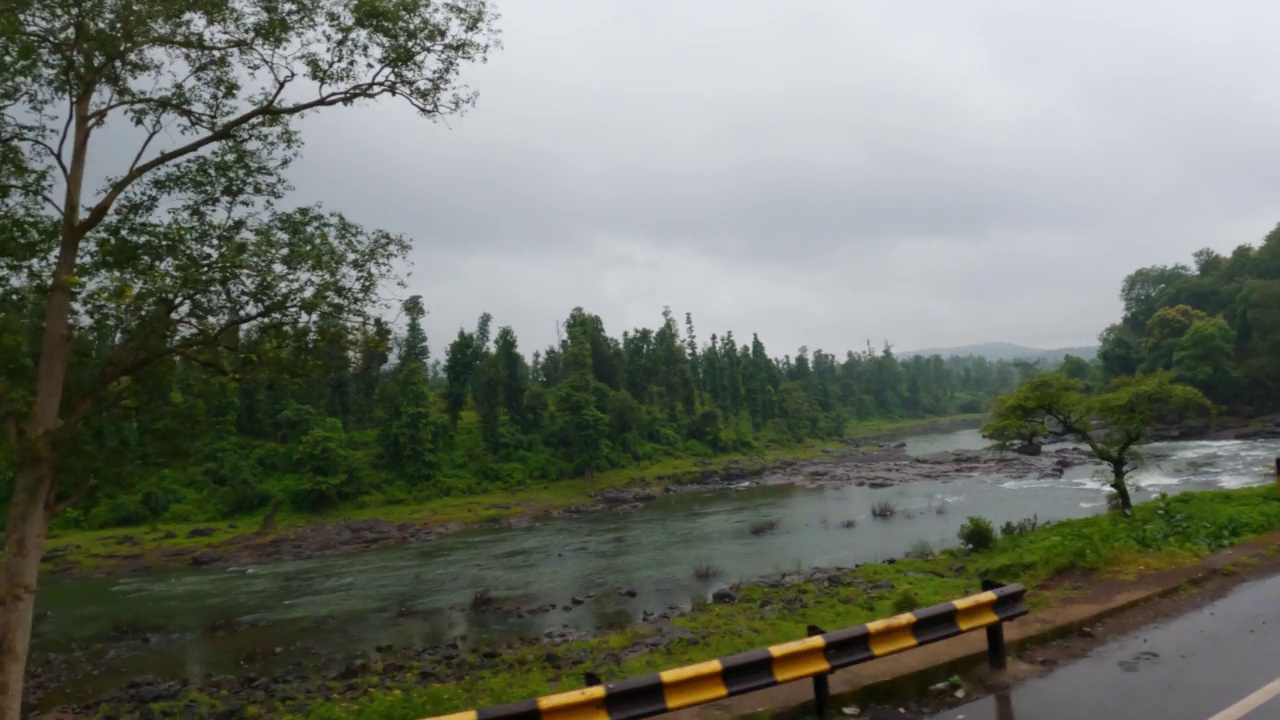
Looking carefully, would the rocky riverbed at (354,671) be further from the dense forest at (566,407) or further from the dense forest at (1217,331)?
the dense forest at (1217,331)

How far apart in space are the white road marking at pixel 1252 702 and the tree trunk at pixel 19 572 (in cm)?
949

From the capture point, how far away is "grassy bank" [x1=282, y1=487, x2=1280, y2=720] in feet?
34.7

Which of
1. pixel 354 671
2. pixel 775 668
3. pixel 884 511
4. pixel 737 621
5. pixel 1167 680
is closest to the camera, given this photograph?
pixel 775 668

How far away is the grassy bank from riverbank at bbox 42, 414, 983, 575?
30.0 metres

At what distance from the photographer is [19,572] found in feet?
22.2

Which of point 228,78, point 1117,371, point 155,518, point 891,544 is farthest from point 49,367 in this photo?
point 1117,371

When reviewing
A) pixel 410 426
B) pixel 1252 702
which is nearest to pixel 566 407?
pixel 410 426

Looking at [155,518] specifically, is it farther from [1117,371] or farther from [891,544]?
[1117,371]

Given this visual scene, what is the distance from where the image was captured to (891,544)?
28.5 metres

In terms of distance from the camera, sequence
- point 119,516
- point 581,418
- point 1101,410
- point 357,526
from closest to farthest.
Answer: point 1101,410
point 357,526
point 119,516
point 581,418

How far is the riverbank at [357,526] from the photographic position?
41.0 metres

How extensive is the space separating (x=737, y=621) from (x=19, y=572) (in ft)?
42.1

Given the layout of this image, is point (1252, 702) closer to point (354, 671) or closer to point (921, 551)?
point (354, 671)

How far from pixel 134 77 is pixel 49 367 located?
Result: 10.7 feet
